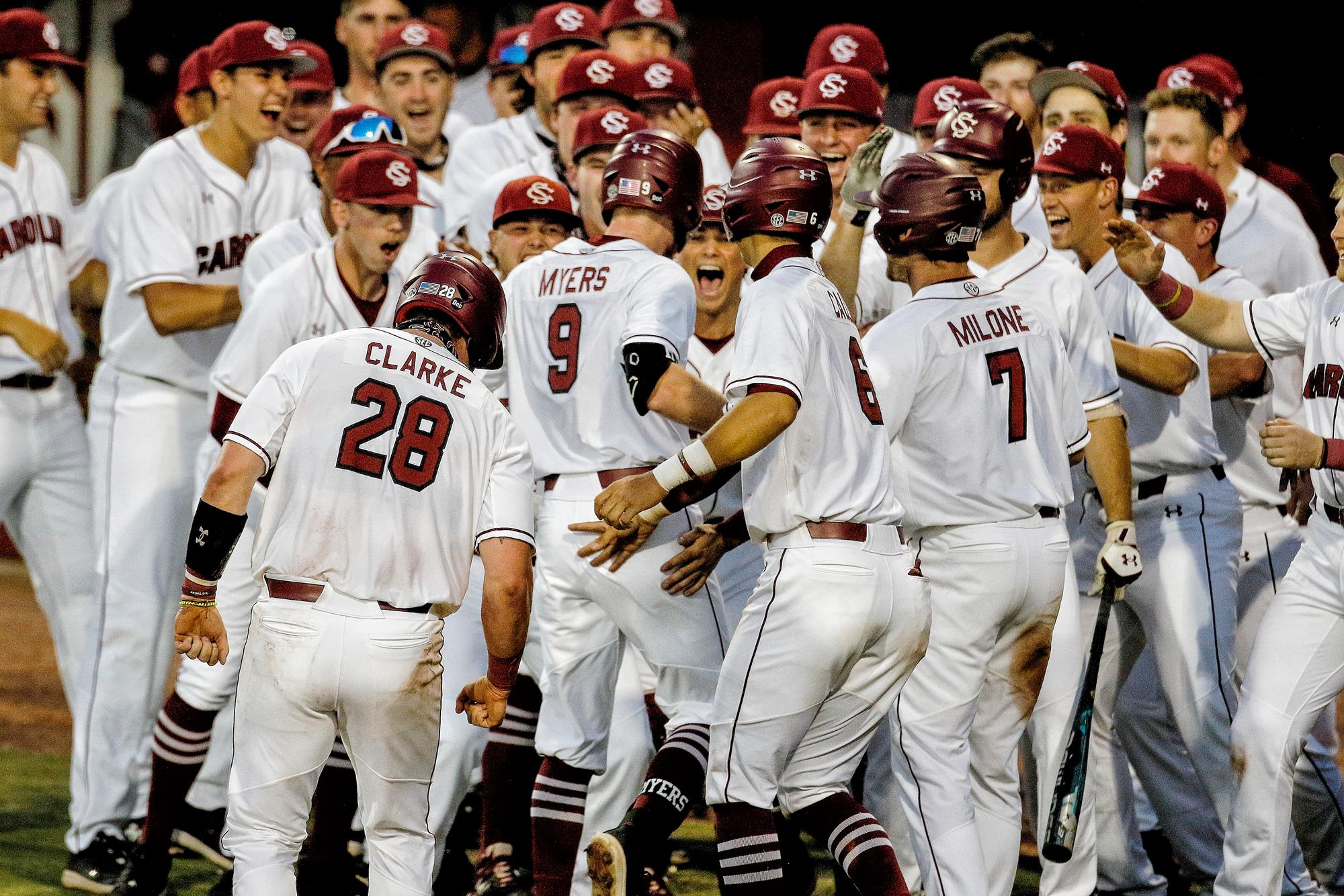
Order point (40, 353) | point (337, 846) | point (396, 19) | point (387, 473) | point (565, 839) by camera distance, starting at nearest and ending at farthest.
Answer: point (387, 473) < point (565, 839) < point (337, 846) < point (40, 353) < point (396, 19)

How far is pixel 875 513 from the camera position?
4320mm

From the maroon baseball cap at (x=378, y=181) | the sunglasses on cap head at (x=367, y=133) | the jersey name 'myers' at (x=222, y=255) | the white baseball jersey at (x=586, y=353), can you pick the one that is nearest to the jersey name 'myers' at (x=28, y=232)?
the jersey name 'myers' at (x=222, y=255)

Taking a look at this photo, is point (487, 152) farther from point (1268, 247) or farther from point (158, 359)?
point (1268, 247)

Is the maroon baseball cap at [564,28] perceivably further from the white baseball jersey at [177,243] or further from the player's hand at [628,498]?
the player's hand at [628,498]

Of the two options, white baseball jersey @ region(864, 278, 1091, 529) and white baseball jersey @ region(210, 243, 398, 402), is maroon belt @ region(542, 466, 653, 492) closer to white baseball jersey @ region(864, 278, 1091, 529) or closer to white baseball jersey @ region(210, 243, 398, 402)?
white baseball jersey @ region(864, 278, 1091, 529)

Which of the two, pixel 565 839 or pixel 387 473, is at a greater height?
pixel 387 473

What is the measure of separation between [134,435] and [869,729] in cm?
305

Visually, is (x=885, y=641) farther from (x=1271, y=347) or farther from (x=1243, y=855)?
(x=1271, y=347)

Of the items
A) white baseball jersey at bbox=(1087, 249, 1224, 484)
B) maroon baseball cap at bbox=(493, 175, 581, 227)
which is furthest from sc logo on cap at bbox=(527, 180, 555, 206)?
white baseball jersey at bbox=(1087, 249, 1224, 484)

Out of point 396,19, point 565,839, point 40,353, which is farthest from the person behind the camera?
point 396,19

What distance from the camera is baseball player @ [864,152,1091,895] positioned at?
4492 mm

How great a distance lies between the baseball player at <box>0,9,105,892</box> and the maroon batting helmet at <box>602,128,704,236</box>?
7.76ft

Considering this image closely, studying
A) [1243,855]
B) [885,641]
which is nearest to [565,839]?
[885,641]

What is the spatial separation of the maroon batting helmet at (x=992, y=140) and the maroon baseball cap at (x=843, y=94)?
47.1 inches
